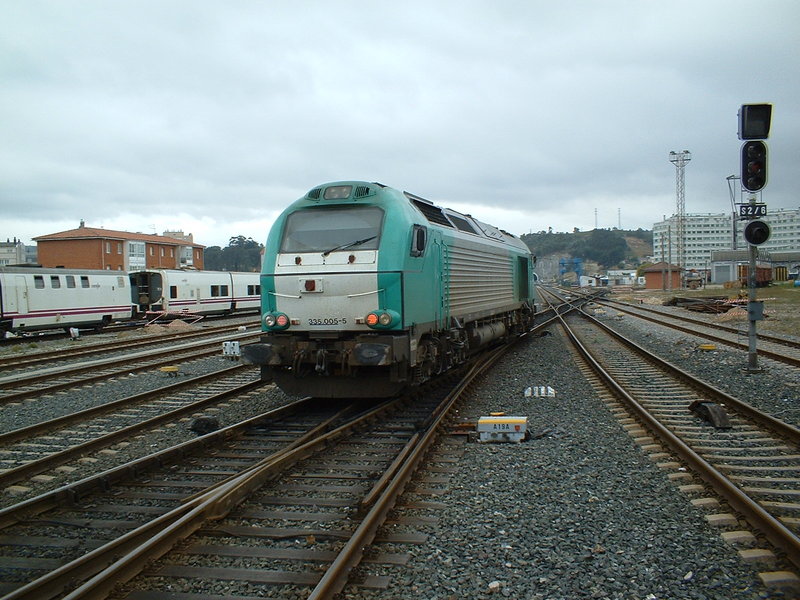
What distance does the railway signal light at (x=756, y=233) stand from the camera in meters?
11.6

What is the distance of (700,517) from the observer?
16.1 ft

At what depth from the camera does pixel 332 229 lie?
8.89m

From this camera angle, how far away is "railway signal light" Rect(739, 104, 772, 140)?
1134 cm

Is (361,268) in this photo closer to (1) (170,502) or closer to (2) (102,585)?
(1) (170,502)

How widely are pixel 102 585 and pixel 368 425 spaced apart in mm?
4525

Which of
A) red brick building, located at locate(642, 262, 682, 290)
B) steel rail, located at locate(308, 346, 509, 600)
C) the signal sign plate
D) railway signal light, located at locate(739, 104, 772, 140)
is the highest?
railway signal light, located at locate(739, 104, 772, 140)

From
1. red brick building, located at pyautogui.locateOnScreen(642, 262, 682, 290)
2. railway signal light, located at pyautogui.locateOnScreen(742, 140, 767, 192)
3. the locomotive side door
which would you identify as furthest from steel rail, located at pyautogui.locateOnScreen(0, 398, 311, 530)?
red brick building, located at pyautogui.locateOnScreen(642, 262, 682, 290)

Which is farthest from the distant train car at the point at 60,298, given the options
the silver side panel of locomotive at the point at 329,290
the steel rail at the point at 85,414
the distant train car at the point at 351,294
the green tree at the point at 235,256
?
the green tree at the point at 235,256

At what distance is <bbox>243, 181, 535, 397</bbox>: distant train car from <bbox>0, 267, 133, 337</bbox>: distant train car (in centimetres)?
1772

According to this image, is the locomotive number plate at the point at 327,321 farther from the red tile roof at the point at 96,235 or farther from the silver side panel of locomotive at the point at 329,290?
the red tile roof at the point at 96,235

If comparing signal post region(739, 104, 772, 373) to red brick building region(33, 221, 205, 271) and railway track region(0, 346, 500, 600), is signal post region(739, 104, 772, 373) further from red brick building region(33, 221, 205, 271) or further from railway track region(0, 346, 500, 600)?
red brick building region(33, 221, 205, 271)

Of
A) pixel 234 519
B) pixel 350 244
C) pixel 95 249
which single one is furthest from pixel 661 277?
pixel 234 519

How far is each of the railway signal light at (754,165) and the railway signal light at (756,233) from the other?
669 millimetres

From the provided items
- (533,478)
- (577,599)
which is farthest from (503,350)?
(577,599)
